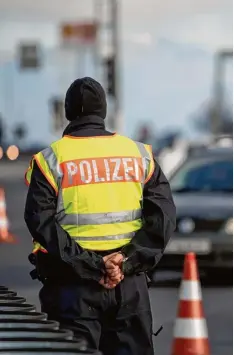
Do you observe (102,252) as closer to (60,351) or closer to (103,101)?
(103,101)

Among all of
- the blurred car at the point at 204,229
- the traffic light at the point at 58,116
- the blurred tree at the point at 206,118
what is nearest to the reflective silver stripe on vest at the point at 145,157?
the blurred car at the point at 204,229

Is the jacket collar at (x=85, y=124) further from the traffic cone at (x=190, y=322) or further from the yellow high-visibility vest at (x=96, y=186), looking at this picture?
the traffic cone at (x=190, y=322)

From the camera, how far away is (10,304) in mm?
5703

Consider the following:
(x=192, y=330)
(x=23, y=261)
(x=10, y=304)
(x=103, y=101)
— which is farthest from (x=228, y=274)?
(x=10, y=304)

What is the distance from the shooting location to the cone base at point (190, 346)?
938 centimetres

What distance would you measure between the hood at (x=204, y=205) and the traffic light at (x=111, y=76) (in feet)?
75.3

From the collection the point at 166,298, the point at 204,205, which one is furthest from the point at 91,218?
the point at 204,205

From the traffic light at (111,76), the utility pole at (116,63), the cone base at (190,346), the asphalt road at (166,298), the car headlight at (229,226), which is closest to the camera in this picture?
the cone base at (190,346)

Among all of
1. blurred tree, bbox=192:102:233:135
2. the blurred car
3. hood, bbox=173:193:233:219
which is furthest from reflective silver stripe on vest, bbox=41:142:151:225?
blurred tree, bbox=192:102:233:135

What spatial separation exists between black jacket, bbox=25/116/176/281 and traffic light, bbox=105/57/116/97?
33.8 metres

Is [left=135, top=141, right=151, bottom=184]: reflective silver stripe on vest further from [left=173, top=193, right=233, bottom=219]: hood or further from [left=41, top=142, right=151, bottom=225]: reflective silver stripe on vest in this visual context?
[left=173, top=193, right=233, bottom=219]: hood

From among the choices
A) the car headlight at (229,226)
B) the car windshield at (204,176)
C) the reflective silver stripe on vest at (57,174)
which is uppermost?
the reflective silver stripe on vest at (57,174)

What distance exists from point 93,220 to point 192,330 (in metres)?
3.04

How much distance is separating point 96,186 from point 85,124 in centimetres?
31
